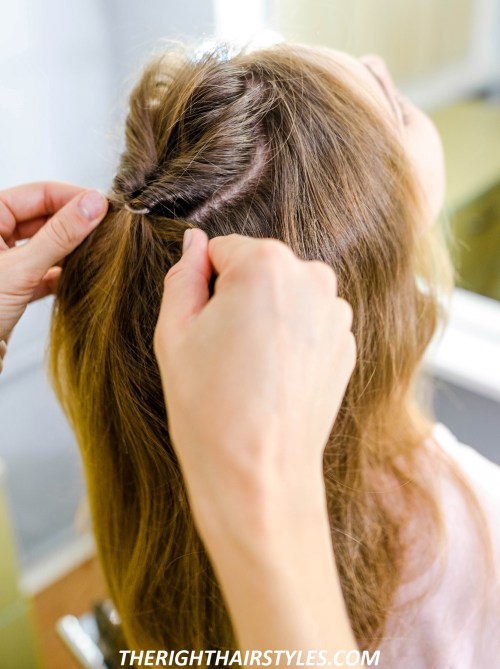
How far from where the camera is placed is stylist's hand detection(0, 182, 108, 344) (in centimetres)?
66

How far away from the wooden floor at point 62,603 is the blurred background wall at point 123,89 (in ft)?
0.53

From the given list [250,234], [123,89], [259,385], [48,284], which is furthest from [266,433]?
[123,89]

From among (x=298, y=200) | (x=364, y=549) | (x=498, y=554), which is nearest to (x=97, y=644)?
(x=364, y=549)

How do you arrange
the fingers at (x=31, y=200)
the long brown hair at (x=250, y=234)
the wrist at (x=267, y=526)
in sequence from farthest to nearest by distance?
the fingers at (x=31, y=200) < the long brown hair at (x=250, y=234) < the wrist at (x=267, y=526)

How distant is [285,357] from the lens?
1.27ft

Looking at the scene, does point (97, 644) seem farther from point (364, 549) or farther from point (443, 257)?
point (443, 257)

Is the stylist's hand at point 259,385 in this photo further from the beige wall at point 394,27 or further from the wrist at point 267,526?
the beige wall at point 394,27

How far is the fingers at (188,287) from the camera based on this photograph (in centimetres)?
45

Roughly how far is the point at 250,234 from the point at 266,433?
0.28 meters

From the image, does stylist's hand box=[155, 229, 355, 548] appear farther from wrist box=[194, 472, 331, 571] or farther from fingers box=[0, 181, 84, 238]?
fingers box=[0, 181, 84, 238]

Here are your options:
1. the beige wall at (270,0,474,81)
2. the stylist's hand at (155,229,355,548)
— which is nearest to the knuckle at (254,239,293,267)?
the stylist's hand at (155,229,355,548)

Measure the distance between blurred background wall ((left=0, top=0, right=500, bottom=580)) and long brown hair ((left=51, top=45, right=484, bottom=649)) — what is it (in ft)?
1.60

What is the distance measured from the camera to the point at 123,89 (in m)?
1.22

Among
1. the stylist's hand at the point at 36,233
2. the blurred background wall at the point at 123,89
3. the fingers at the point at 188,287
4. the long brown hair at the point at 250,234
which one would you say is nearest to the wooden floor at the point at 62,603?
the blurred background wall at the point at 123,89
